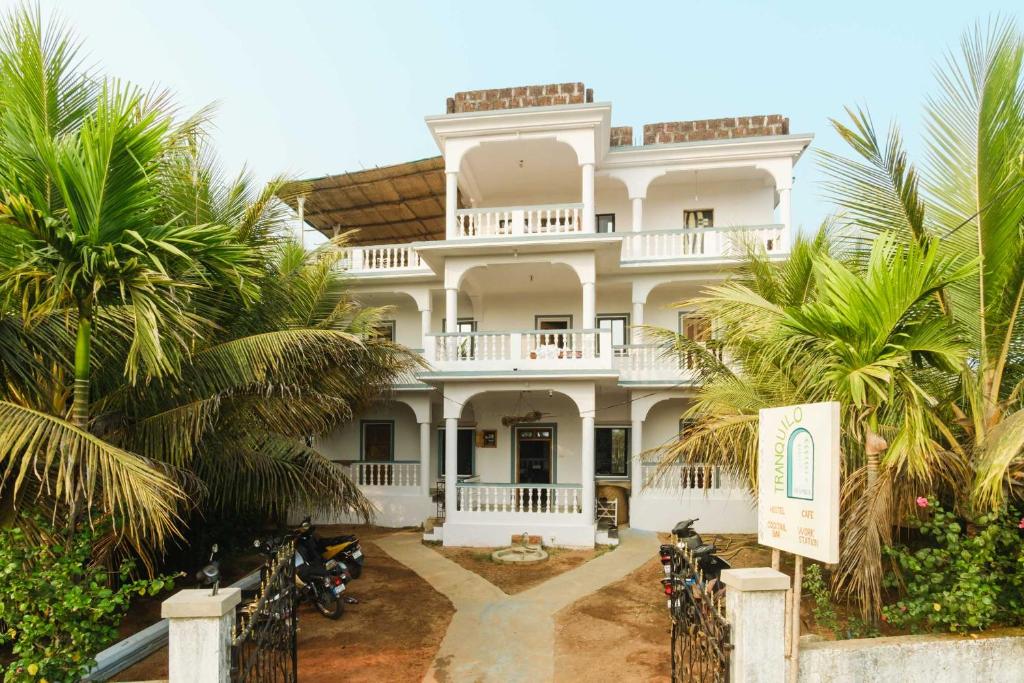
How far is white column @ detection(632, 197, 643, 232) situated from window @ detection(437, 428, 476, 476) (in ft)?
22.2

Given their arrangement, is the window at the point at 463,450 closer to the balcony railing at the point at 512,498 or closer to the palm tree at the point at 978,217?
the balcony railing at the point at 512,498

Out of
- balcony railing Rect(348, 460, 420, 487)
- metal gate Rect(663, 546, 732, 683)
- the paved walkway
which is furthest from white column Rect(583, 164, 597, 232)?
metal gate Rect(663, 546, 732, 683)

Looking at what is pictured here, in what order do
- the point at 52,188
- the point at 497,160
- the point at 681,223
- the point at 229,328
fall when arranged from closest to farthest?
the point at 52,188, the point at 229,328, the point at 497,160, the point at 681,223

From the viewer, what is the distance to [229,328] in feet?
24.4

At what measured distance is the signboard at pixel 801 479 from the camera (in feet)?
11.6

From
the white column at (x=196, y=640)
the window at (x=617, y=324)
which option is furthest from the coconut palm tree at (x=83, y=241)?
the window at (x=617, y=324)

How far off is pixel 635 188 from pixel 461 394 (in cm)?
638

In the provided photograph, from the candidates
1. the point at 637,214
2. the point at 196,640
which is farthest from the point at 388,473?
the point at 196,640

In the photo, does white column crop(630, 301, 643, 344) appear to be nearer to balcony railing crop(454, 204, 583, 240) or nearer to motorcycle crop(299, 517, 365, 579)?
balcony railing crop(454, 204, 583, 240)

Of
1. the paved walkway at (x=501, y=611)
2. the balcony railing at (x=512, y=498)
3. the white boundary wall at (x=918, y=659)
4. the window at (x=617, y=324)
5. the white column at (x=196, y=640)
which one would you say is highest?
the window at (x=617, y=324)

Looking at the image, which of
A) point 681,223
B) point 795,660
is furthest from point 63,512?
point 681,223

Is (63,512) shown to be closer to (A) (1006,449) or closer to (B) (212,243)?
(B) (212,243)

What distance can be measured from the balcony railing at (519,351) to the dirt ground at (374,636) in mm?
4465

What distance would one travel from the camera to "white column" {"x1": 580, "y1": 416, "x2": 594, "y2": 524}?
11852mm
